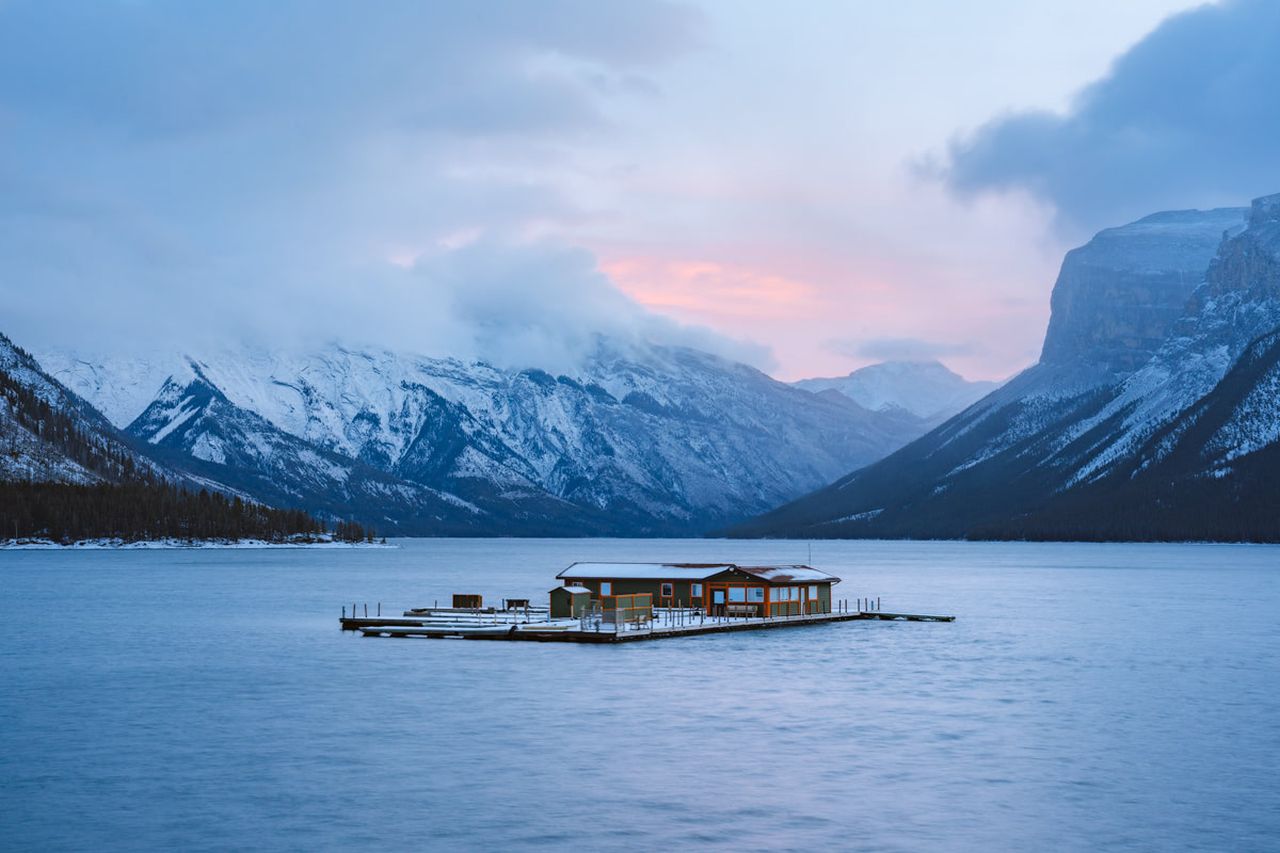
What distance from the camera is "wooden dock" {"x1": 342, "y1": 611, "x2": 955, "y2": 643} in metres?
111

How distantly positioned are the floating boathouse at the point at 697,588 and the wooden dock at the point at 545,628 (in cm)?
185

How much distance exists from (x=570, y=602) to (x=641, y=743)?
195 ft

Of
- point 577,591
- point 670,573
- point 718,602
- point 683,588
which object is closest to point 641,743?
point 577,591

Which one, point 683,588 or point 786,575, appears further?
point 786,575

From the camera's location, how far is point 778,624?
123 metres

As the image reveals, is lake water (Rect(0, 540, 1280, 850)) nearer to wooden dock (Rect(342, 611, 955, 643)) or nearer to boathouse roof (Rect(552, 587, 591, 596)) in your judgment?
wooden dock (Rect(342, 611, 955, 643))

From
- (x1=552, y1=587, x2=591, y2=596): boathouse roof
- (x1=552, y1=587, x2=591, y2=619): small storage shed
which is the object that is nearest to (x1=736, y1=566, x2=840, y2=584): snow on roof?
(x1=552, y1=587, x2=591, y2=596): boathouse roof

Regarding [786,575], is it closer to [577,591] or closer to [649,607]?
[649,607]

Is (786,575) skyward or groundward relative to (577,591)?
skyward

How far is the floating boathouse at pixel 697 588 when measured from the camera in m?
126

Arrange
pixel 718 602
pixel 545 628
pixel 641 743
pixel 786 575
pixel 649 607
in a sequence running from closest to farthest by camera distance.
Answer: pixel 641 743, pixel 545 628, pixel 649 607, pixel 718 602, pixel 786 575

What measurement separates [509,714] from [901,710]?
70.2 ft

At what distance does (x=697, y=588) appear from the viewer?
13088 cm

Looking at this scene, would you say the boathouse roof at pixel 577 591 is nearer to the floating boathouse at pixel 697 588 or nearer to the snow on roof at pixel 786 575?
the floating boathouse at pixel 697 588
